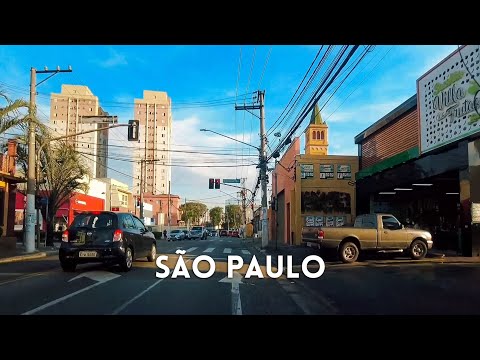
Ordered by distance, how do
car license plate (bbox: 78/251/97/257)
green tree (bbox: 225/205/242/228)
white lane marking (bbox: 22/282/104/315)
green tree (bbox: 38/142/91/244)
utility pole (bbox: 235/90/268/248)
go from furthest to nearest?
1. green tree (bbox: 225/205/242/228)
2. utility pole (bbox: 235/90/268/248)
3. green tree (bbox: 38/142/91/244)
4. car license plate (bbox: 78/251/97/257)
5. white lane marking (bbox: 22/282/104/315)

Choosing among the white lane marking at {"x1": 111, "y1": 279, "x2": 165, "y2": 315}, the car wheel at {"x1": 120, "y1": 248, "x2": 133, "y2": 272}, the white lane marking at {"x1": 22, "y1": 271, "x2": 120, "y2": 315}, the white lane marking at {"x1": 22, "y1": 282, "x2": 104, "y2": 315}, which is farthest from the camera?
the car wheel at {"x1": 120, "y1": 248, "x2": 133, "y2": 272}

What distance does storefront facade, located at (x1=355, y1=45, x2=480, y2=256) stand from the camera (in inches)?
704

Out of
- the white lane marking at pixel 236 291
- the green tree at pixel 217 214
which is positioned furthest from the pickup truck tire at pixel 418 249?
the green tree at pixel 217 214

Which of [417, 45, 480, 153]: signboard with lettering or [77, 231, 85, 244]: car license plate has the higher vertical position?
[417, 45, 480, 153]: signboard with lettering

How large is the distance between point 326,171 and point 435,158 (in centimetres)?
1502

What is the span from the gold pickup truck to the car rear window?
734 centimetres

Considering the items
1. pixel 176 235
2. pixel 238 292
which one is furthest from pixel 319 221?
pixel 238 292

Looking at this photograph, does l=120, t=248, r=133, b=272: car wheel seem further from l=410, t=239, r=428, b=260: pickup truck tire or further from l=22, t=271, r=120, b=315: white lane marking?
l=410, t=239, r=428, b=260: pickup truck tire

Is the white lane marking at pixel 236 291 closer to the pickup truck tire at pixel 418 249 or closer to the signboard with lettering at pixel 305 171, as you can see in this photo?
the pickup truck tire at pixel 418 249

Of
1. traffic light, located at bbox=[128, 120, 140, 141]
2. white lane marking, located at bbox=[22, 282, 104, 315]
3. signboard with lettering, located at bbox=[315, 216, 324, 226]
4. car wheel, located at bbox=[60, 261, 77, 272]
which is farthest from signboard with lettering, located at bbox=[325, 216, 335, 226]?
white lane marking, located at bbox=[22, 282, 104, 315]

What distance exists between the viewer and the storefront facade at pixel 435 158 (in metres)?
17.9

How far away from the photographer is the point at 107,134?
33781 mm

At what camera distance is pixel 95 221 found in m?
13.8

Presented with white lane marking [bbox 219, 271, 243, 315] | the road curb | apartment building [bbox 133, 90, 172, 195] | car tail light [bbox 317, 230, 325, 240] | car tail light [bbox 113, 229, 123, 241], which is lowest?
the road curb
